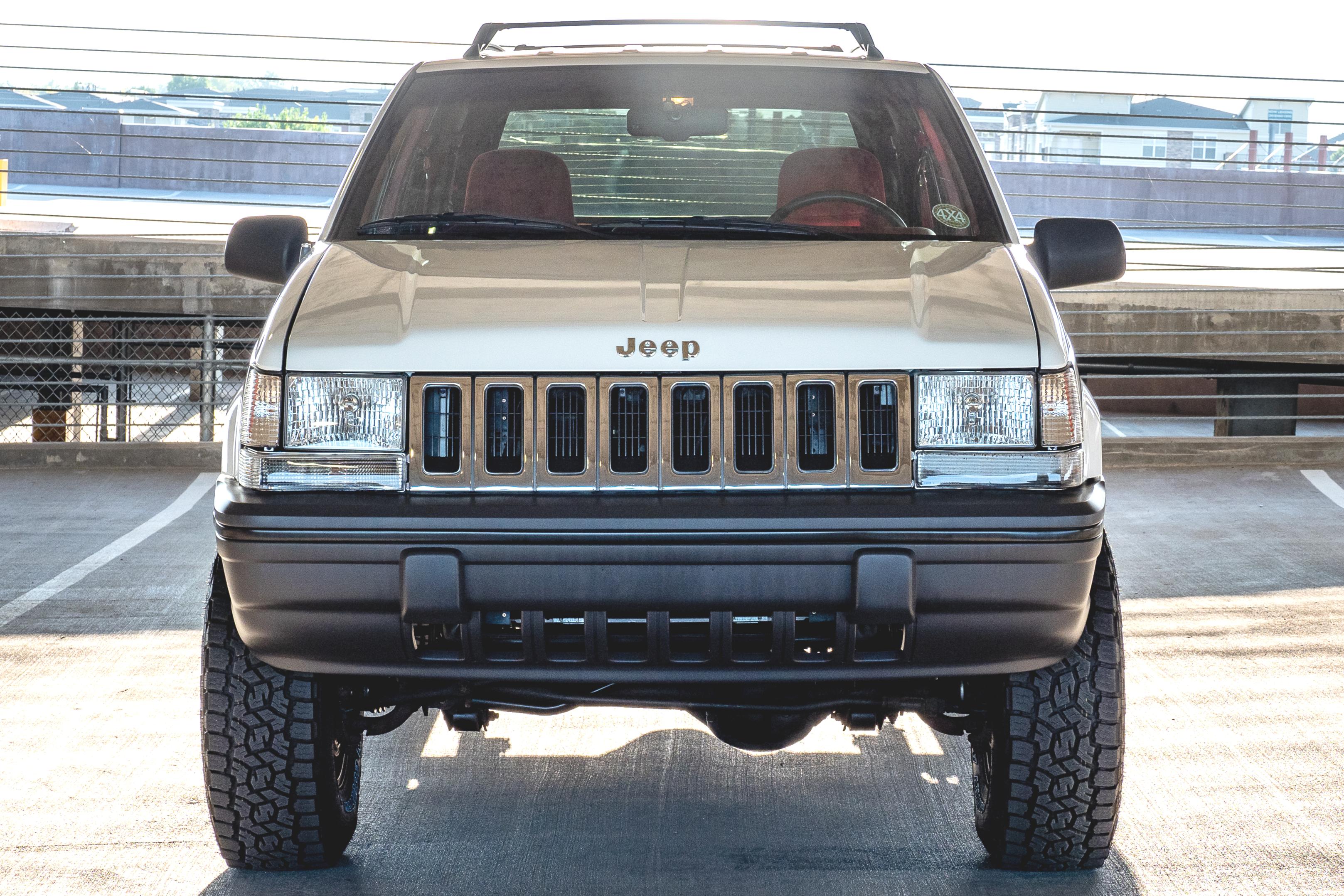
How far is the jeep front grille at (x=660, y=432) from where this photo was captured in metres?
2.47

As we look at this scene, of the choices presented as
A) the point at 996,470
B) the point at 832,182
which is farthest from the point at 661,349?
the point at 832,182

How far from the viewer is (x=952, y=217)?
3436mm

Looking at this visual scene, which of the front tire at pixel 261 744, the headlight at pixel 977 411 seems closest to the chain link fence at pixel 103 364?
the front tire at pixel 261 744

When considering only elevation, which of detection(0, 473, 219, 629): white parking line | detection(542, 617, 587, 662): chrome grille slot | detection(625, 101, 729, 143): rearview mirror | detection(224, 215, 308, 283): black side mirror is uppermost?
detection(625, 101, 729, 143): rearview mirror

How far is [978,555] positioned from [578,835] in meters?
1.28

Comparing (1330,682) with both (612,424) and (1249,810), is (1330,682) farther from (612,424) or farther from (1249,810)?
(612,424)

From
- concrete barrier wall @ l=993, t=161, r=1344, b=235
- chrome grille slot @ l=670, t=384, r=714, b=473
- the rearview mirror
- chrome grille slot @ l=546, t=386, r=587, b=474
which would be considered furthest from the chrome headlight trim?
concrete barrier wall @ l=993, t=161, r=1344, b=235

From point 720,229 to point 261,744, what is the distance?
1.51 meters

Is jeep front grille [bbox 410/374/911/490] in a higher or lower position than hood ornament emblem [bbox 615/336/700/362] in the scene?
lower

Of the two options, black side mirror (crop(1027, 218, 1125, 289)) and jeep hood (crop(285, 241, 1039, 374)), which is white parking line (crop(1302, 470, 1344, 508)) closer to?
black side mirror (crop(1027, 218, 1125, 289))

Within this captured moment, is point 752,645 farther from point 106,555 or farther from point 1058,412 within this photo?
point 106,555

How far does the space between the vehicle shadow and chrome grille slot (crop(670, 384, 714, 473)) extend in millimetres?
968

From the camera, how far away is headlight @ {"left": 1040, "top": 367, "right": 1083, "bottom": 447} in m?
2.50

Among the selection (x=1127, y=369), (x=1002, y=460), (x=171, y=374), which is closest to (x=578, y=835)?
(x=1002, y=460)
